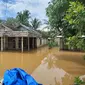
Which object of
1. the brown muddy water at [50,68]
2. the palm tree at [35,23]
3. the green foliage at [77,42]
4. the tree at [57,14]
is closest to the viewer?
the green foliage at [77,42]

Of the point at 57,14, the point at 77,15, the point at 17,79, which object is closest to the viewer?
the point at 77,15

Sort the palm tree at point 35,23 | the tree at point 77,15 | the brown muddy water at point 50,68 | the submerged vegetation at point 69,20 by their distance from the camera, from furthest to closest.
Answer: the palm tree at point 35,23 < the brown muddy water at point 50,68 < the submerged vegetation at point 69,20 < the tree at point 77,15

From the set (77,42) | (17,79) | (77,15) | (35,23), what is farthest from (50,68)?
(35,23)

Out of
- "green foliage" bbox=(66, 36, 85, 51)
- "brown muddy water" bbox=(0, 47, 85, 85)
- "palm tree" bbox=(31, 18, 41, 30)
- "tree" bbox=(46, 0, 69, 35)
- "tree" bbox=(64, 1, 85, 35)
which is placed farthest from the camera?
"palm tree" bbox=(31, 18, 41, 30)

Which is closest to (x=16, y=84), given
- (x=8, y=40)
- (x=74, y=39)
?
(x=74, y=39)

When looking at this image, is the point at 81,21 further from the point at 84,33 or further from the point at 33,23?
the point at 33,23

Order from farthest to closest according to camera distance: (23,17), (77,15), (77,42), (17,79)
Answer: (23,17) < (17,79) < (77,42) < (77,15)

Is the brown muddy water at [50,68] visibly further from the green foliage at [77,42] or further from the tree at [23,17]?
the tree at [23,17]

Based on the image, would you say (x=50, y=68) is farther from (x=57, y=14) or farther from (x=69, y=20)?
(x=69, y=20)

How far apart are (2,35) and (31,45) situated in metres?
11.5

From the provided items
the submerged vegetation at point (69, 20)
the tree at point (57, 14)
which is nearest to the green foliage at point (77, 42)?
the submerged vegetation at point (69, 20)

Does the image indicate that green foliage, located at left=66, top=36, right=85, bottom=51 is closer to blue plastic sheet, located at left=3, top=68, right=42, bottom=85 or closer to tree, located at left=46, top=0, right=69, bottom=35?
blue plastic sheet, located at left=3, top=68, right=42, bottom=85

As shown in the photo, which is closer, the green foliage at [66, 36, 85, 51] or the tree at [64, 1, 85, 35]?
the tree at [64, 1, 85, 35]

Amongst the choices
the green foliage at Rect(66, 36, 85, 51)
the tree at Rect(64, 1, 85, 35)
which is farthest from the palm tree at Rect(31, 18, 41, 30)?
the tree at Rect(64, 1, 85, 35)
